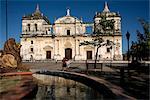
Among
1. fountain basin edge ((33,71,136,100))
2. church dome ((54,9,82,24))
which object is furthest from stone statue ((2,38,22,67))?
church dome ((54,9,82,24))

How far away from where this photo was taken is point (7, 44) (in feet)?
43.9

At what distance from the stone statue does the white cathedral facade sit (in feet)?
106

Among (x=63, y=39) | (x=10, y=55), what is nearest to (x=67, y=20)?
(x=63, y=39)

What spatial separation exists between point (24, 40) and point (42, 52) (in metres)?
4.11

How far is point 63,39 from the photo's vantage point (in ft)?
153

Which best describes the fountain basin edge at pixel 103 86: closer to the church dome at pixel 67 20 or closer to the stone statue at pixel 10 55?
the stone statue at pixel 10 55

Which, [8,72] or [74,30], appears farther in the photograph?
[74,30]

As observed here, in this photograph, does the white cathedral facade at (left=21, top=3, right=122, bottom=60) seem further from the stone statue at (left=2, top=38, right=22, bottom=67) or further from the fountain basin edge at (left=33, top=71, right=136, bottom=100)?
the stone statue at (left=2, top=38, right=22, bottom=67)

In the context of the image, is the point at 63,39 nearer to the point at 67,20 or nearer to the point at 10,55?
the point at 67,20

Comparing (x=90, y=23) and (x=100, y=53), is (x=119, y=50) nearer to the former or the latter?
(x=100, y=53)

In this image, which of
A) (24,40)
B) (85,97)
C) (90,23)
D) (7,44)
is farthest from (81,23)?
(85,97)

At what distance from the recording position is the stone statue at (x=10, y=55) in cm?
1273

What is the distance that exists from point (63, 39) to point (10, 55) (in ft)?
111

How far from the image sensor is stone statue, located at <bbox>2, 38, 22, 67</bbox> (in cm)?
1273
